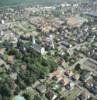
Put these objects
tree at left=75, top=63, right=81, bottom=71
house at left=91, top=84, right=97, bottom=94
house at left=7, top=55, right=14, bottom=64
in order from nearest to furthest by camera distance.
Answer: house at left=91, top=84, right=97, bottom=94 → tree at left=75, top=63, right=81, bottom=71 → house at left=7, top=55, right=14, bottom=64

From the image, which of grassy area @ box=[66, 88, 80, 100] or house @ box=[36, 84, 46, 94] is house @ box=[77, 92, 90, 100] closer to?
grassy area @ box=[66, 88, 80, 100]

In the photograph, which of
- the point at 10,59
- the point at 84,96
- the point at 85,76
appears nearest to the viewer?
the point at 84,96

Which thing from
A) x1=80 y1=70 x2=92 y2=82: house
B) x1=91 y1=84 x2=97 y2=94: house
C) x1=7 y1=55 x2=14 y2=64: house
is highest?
x1=7 y1=55 x2=14 y2=64: house

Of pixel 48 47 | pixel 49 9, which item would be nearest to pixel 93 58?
pixel 48 47

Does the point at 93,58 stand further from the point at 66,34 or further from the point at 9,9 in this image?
the point at 9,9

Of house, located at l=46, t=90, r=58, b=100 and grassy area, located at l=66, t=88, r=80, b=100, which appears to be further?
grassy area, located at l=66, t=88, r=80, b=100

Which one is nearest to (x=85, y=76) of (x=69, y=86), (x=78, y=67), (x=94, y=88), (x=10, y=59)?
(x=94, y=88)

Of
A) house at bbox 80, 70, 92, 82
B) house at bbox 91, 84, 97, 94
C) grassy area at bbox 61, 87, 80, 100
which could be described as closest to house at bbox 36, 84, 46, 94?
grassy area at bbox 61, 87, 80, 100

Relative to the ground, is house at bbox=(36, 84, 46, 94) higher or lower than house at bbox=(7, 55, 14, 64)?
lower

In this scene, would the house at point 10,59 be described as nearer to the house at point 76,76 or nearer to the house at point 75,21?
the house at point 76,76

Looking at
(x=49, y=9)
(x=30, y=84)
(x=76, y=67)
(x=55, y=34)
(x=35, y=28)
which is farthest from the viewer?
(x=49, y=9)

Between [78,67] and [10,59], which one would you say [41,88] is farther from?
[10,59]
